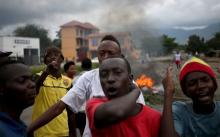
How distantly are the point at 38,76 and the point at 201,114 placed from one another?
312cm

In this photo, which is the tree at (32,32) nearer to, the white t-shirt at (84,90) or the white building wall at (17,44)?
the white building wall at (17,44)

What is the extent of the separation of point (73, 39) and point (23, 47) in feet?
95.2

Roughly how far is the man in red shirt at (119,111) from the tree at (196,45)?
59.2m

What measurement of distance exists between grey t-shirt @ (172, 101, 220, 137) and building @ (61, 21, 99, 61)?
8683cm

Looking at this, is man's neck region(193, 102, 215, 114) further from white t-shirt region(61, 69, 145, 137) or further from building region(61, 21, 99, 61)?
building region(61, 21, 99, 61)

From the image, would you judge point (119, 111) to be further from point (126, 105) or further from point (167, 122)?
point (167, 122)

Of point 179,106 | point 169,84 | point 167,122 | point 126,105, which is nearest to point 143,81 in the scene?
point 179,106

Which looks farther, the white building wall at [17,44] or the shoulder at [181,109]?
the white building wall at [17,44]

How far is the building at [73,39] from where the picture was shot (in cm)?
9186

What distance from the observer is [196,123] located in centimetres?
275

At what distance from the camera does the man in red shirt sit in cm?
230

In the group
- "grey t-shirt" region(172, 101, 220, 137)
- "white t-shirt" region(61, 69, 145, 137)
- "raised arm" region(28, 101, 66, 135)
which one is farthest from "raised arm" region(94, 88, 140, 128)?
"raised arm" region(28, 101, 66, 135)

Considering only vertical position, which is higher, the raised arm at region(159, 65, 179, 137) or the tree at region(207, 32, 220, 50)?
the tree at region(207, 32, 220, 50)

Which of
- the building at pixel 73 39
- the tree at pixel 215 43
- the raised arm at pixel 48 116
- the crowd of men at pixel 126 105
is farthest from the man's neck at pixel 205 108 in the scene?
the building at pixel 73 39
